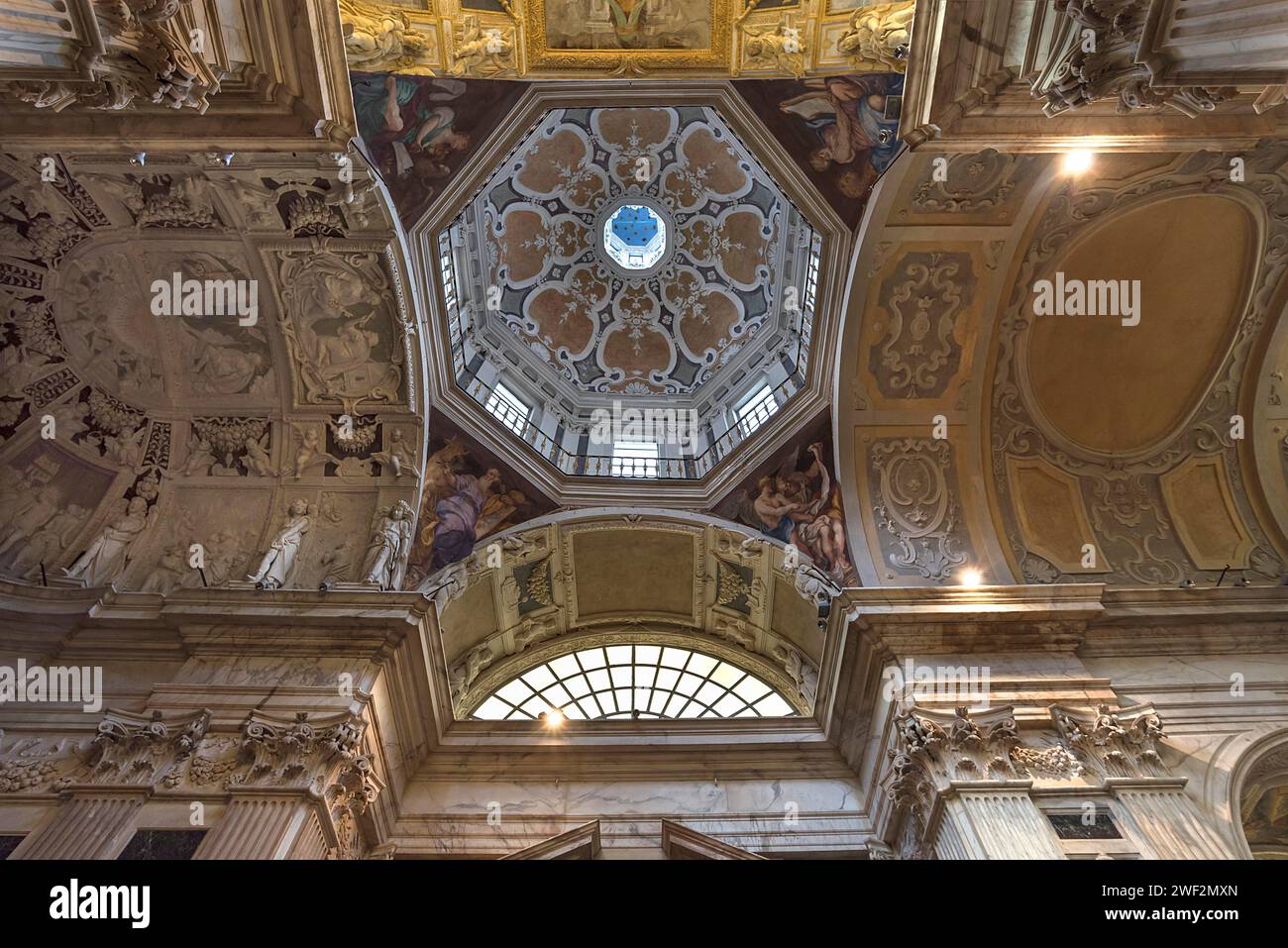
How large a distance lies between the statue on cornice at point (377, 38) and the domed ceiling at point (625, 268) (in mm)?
7635

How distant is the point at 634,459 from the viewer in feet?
54.7

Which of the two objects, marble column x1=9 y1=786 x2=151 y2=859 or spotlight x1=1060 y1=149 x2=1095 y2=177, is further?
spotlight x1=1060 y1=149 x2=1095 y2=177

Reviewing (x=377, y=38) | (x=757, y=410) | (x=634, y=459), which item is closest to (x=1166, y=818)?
(x=757, y=410)

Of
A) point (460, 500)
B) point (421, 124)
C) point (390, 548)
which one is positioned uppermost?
point (421, 124)

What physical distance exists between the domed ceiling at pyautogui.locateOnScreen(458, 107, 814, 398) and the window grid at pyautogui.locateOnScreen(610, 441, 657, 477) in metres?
2.10

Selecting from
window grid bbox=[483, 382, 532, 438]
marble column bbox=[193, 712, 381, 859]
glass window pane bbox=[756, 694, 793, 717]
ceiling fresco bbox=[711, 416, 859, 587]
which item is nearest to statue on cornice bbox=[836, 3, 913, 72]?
ceiling fresco bbox=[711, 416, 859, 587]

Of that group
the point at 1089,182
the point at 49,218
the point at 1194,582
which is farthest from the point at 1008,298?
the point at 49,218

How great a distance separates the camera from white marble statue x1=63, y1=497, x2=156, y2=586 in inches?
462

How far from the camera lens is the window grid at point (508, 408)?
16391 mm

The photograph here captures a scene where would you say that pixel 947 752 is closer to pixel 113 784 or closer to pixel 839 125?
pixel 839 125

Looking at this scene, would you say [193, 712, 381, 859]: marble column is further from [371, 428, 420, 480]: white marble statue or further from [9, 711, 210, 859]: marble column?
[371, 428, 420, 480]: white marble statue

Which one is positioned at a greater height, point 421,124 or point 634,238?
point 421,124

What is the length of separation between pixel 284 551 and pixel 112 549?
257 cm
